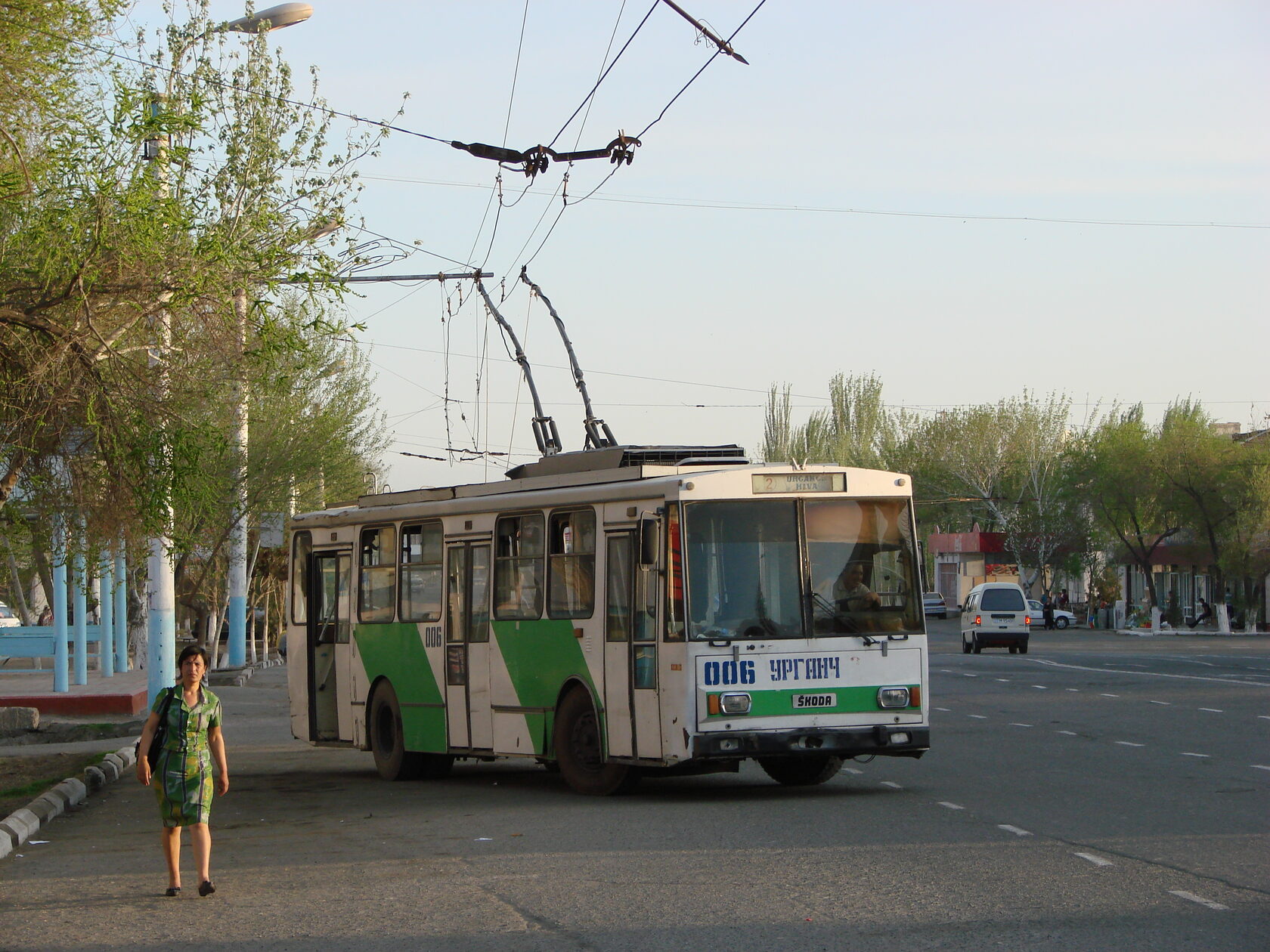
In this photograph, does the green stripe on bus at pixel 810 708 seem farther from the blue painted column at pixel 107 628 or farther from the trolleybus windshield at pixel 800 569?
the blue painted column at pixel 107 628

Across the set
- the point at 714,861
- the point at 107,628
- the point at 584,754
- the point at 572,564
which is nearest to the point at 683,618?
the point at 572,564

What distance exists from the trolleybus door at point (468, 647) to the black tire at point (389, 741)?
36.6 inches

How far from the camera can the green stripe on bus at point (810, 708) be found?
1262 centimetres

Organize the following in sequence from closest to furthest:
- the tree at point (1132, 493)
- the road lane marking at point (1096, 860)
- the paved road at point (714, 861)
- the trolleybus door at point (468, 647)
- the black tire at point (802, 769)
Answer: the paved road at point (714, 861) < the road lane marking at point (1096, 860) < the black tire at point (802, 769) < the trolleybus door at point (468, 647) < the tree at point (1132, 493)

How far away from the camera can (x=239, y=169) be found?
16484mm

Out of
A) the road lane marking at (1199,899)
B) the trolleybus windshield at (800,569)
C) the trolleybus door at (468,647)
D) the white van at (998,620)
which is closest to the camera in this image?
the road lane marking at (1199,899)

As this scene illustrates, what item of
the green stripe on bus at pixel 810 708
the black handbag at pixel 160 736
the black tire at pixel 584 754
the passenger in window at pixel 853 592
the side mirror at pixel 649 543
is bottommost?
the black tire at pixel 584 754

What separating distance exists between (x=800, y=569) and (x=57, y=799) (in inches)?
257

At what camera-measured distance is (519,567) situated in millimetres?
14570

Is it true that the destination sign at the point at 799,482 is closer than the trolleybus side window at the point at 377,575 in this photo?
Yes

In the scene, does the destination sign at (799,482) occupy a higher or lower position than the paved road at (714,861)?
higher

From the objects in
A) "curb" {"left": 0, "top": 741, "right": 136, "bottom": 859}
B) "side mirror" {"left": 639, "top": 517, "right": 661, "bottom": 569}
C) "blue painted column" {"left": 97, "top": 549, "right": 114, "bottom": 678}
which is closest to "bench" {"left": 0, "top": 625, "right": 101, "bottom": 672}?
"blue painted column" {"left": 97, "top": 549, "right": 114, "bottom": 678}

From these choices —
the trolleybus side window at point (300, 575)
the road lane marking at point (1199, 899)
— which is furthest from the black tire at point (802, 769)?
the trolleybus side window at point (300, 575)

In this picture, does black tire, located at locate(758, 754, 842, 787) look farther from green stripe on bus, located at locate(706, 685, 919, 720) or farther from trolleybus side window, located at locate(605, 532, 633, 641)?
trolleybus side window, located at locate(605, 532, 633, 641)
